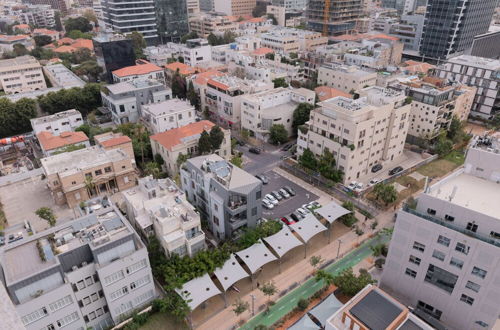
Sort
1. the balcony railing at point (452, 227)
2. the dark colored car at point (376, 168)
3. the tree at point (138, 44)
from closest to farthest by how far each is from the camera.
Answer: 1. the balcony railing at point (452, 227)
2. the dark colored car at point (376, 168)
3. the tree at point (138, 44)

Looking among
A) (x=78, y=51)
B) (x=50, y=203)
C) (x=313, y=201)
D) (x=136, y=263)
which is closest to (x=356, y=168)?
(x=313, y=201)

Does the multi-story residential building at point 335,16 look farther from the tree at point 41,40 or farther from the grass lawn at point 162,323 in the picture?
the grass lawn at point 162,323

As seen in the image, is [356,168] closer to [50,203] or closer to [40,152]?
[50,203]


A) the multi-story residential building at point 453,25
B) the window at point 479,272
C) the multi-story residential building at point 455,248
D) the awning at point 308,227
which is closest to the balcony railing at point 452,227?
the multi-story residential building at point 455,248

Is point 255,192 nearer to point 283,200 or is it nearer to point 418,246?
point 283,200

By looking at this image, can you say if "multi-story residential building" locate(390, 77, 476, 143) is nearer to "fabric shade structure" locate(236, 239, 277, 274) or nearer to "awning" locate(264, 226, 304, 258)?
"awning" locate(264, 226, 304, 258)
